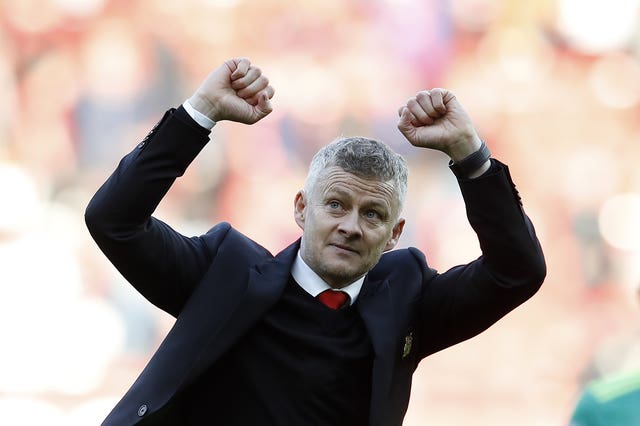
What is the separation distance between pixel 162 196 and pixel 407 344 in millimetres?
573

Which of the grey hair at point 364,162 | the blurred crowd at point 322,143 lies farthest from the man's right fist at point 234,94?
the blurred crowd at point 322,143

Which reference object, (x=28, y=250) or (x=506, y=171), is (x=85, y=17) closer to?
(x=28, y=250)

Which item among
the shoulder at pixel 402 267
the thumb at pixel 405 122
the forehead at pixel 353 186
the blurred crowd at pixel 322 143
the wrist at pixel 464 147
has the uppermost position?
the blurred crowd at pixel 322 143

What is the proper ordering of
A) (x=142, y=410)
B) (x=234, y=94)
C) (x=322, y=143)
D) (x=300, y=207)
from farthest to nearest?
1. (x=322, y=143)
2. (x=300, y=207)
3. (x=234, y=94)
4. (x=142, y=410)

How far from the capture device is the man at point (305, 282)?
2.21 meters

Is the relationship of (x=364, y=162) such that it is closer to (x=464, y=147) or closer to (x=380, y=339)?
(x=464, y=147)

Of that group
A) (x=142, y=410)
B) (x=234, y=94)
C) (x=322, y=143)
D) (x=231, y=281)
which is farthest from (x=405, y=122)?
(x=322, y=143)

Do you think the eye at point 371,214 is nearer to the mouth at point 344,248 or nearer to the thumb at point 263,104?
the mouth at point 344,248

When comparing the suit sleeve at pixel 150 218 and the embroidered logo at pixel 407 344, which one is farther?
the embroidered logo at pixel 407 344

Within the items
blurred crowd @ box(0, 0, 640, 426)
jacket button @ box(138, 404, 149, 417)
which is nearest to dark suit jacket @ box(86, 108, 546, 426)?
jacket button @ box(138, 404, 149, 417)

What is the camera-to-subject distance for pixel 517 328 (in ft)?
21.1

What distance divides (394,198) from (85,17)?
4.49 metres

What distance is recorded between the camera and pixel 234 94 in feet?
7.47

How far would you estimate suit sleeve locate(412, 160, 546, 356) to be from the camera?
2254 millimetres
